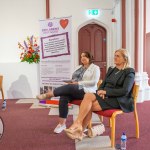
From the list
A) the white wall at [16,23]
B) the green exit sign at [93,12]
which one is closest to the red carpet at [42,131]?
the white wall at [16,23]

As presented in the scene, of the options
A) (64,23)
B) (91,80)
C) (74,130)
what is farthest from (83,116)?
(64,23)

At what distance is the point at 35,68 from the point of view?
6844mm

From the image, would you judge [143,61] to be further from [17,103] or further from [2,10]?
[2,10]

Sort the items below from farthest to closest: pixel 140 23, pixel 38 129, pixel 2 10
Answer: pixel 2 10
pixel 140 23
pixel 38 129

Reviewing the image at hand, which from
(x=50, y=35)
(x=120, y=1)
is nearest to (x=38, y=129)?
(x=50, y=35)

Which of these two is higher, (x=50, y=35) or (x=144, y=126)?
(x=50, y=35)

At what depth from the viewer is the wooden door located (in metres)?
7.60

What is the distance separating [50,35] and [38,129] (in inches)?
78.2

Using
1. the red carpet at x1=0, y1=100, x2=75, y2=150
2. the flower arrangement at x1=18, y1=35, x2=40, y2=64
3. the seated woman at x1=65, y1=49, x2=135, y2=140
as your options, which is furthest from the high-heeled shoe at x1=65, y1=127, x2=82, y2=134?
the flower arrangement at x1=18, y1=35, x2=40, y2=64

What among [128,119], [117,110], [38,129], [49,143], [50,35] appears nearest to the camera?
[117,110]

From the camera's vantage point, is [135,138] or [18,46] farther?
[18,46]

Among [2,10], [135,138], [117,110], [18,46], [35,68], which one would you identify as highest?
[2,10]

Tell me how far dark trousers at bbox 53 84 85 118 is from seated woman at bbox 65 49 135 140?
1.71 ft

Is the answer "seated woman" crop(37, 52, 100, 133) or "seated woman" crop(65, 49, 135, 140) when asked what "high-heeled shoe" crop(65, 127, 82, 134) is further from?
"seated woman" crop(37, 52, 100, 133)
